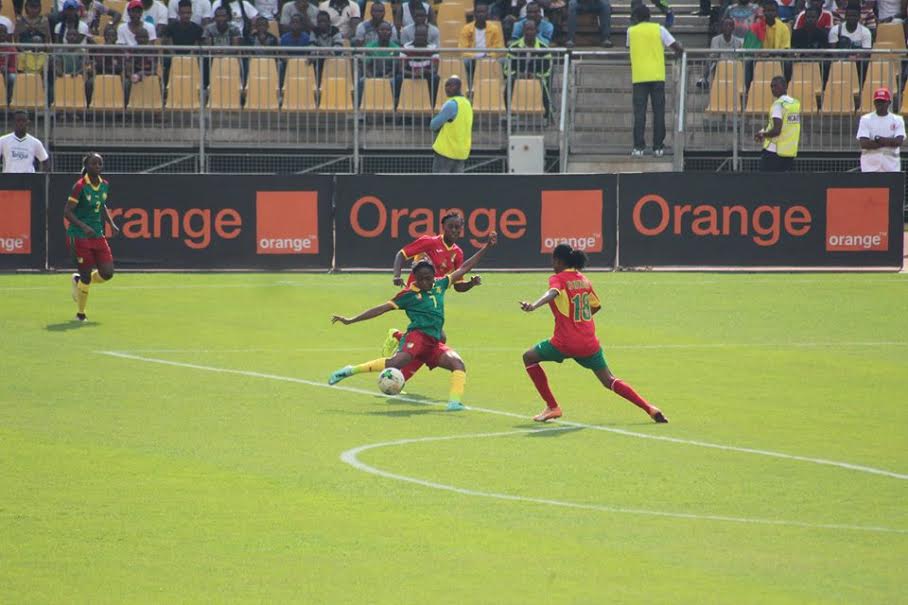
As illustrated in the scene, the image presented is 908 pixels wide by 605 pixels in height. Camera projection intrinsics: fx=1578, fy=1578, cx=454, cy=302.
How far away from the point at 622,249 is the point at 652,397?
1128 cm

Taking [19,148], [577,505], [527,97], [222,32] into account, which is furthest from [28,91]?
[577,505]

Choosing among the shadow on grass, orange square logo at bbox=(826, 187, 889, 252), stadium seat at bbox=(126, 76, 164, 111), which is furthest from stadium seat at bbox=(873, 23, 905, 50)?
the shadow on grass

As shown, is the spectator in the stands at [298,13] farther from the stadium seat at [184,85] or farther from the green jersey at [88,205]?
the green jersey at [88,205]

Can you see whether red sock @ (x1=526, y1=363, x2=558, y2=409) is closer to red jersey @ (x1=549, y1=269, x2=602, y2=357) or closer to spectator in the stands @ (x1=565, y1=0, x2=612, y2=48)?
red jersey @ (x1=549, y1=269, x2=602, y2=357)

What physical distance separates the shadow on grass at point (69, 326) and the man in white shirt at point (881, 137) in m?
13.7

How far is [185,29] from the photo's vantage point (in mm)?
30344

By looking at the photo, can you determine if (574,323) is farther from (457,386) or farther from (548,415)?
(457,386)

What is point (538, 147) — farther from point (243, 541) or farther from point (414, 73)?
point (243, 541)

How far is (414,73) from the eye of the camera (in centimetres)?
2967

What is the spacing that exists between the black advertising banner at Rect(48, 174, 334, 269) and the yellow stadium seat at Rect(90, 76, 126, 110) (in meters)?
4.07

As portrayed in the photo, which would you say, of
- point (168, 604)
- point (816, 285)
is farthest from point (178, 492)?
point (816, 285)

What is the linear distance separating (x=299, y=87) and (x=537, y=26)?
476cm

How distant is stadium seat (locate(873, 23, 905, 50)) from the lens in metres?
30.8

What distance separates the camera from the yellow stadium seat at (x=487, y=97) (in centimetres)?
2948
